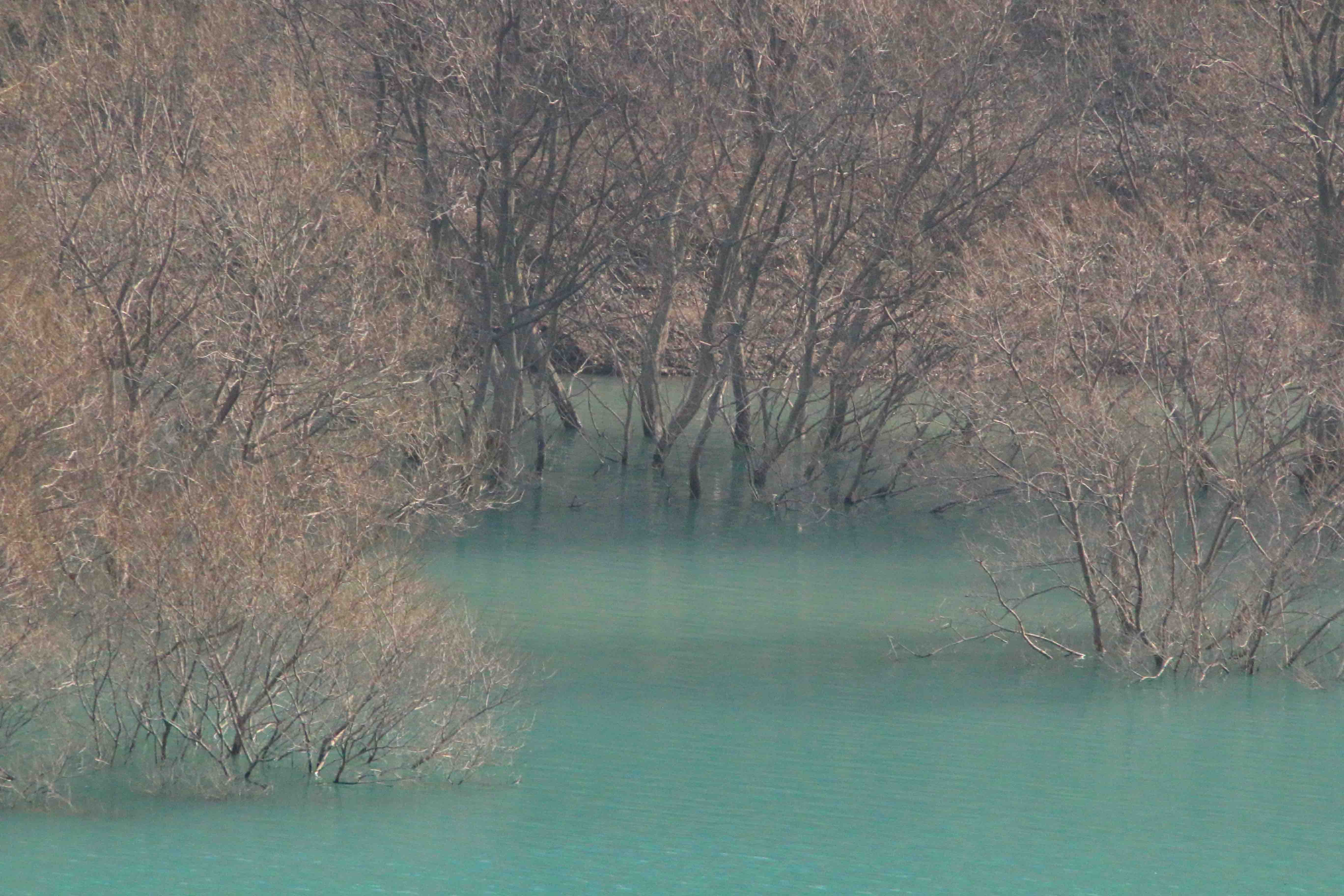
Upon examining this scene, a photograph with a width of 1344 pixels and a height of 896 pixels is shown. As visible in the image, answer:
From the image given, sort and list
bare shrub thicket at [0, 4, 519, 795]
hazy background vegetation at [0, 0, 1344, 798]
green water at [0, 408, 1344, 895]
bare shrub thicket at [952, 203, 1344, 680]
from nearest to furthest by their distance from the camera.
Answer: green water at [0, 408, 1344, 895] < bare shrub thicket at [0, 4, 519, 795] < hazy background vegetation at [0, 0, 1344, 798] < bare shrub thicket at [952, 203, 1344, 680]

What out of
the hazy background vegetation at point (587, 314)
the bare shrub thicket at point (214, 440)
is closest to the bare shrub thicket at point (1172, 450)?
the hazy background vegetation at point (587, 314)

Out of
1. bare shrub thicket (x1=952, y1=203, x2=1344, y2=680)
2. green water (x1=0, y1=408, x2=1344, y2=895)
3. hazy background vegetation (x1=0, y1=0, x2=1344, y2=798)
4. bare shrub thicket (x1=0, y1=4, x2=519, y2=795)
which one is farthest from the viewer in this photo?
bare shrub thicket (x1=952, y1=203, x2=1344, y2=680)

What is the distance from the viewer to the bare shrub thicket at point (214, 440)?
12000 mm

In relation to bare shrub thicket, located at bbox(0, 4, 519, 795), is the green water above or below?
below

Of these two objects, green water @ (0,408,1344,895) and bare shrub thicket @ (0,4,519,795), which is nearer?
green water @ (0,408,1344,895)

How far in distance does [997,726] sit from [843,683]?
1933 mm

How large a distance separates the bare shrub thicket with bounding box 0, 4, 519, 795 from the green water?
2.27 feet

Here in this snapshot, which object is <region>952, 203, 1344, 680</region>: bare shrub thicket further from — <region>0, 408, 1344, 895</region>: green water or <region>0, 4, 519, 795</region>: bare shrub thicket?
<region>0, 4, 519, 795</region>: bare shrub thicket

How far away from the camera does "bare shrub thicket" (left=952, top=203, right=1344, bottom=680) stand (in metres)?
15.7

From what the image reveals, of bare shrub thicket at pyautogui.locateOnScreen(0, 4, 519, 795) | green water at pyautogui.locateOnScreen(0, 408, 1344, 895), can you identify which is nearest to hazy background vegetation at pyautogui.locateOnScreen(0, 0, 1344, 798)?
bare shrub thicket at pyautogui.locateOnScreen(0, 4, 519, 795)

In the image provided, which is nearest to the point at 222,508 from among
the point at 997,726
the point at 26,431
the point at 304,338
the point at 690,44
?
the point at 26,431

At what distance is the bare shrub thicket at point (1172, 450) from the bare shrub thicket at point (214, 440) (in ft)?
18.0

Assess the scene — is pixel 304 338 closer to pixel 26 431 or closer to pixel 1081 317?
pixel 26 431

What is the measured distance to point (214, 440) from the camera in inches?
653
